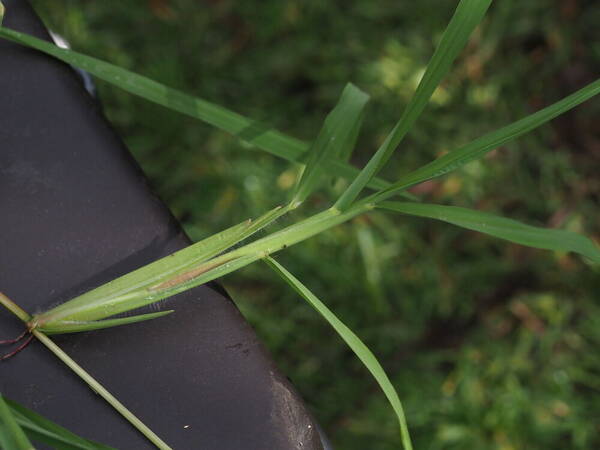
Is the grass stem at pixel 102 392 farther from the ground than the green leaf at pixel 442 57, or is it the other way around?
the green leaf at pixel 442 57

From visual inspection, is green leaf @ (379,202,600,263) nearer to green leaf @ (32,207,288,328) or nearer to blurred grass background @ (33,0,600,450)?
green leaf @ (32,207,288,328)

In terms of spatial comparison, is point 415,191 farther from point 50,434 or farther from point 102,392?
point 50,434

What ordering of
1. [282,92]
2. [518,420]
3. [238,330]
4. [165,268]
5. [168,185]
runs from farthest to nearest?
1. [282,92]
2. [168,185]
3. [518,420]
4. [238,330]
5. [165,268]

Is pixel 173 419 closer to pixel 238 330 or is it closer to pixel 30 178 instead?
pixel 238 330

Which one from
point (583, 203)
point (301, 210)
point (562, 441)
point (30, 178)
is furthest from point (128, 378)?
point (583, 203)

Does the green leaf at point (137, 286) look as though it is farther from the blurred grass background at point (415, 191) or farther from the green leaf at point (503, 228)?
the blurred grass background at point (415, 191)

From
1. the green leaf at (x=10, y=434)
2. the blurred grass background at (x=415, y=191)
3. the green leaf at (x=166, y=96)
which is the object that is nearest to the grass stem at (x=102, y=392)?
the green leaf at (x=10, y=434)
